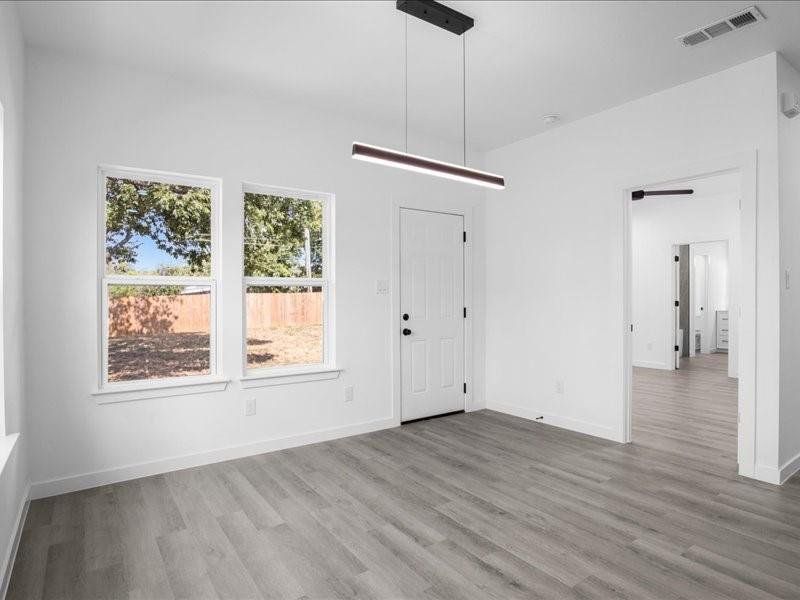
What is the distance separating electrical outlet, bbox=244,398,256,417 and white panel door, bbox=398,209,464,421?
1568 mm

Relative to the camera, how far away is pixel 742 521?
2830 millimetres

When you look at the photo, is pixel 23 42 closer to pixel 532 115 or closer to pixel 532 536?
pixel 532 115

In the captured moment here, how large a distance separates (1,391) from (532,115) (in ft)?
14.7

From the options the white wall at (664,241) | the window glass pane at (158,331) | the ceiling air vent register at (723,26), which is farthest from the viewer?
the white wall at (664,241)

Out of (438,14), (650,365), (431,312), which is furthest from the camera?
(650,365)

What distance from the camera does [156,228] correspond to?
374 centimetres

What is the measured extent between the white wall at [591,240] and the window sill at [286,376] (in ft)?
6.94

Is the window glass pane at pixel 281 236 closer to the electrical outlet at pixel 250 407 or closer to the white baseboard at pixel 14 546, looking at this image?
the electrical outlet at pixel 250 407

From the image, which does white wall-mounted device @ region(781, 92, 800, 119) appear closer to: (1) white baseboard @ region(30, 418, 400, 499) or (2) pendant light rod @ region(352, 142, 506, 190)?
(2) pendant light rod @ region(352, 142, 506, 190)

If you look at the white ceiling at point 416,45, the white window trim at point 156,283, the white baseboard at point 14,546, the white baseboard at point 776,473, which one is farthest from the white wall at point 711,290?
the white baseboard at point 14,546

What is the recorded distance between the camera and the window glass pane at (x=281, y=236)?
13.7 ft

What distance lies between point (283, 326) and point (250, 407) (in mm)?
754

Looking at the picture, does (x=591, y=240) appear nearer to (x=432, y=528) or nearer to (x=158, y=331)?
(x=432, y=528)

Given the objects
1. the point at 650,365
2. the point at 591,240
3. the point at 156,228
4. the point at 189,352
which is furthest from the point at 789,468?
the point at 650,365
